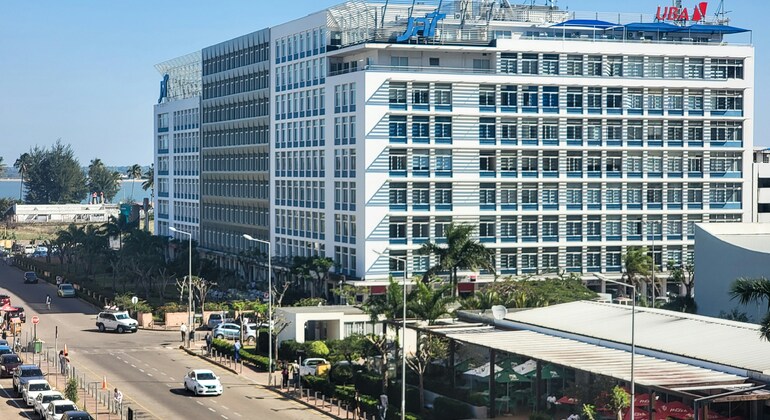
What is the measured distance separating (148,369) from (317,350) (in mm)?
10886

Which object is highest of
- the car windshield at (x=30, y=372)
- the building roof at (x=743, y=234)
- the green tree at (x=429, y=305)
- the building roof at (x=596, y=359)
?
the building roof at (x=743, y=234)

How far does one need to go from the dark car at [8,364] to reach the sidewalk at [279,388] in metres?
13.1

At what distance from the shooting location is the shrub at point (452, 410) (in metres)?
65.1

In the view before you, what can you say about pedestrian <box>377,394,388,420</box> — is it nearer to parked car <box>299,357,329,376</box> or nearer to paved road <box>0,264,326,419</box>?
paved road <box>0,264,326,419</box>

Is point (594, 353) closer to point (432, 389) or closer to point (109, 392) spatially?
point (432, 389)

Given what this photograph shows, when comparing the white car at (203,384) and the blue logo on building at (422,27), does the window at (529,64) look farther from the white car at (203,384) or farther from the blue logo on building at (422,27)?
the white car at (203,384)

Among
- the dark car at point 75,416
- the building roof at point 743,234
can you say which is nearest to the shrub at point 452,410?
the dark car at point 75,416

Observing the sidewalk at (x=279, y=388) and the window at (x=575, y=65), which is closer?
the sidewalk at (x=279, y=388)

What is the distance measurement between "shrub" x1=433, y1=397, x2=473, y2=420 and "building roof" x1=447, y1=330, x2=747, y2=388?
3.25 metres

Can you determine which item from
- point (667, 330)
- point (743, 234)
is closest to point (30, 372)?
point (667, 330)

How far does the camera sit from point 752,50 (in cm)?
12156

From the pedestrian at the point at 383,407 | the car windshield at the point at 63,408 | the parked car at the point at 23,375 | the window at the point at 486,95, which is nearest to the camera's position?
the car windshield at the point at 63,408

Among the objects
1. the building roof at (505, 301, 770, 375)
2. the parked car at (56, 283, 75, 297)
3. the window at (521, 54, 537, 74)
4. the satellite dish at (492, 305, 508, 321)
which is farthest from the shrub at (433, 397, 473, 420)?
the parked car at (56, 283, 75, 297)

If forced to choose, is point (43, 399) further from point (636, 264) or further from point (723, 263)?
point (636, 264)
